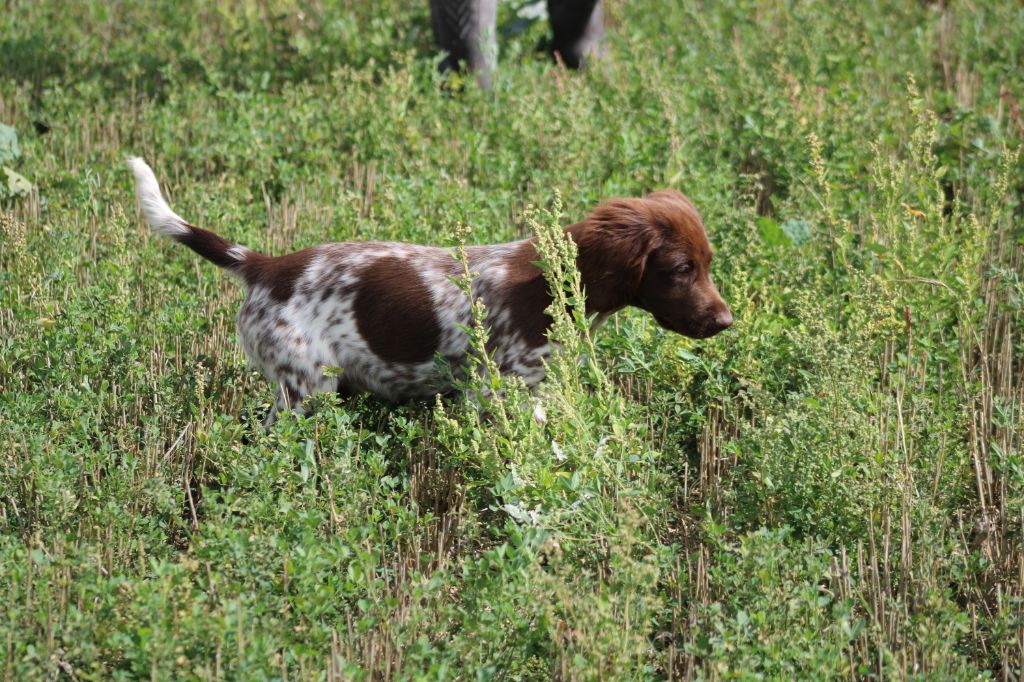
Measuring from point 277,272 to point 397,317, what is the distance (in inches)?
20.8

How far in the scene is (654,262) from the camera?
4473 millimetres

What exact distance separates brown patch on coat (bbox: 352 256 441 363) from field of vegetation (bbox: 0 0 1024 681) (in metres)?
0.31

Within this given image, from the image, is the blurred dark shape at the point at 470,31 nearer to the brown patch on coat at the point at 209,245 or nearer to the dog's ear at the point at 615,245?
the brown patch on coat at the point at 209,245

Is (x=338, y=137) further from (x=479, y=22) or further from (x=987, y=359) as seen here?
(x=987, y=359)

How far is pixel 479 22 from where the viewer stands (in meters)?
7.92

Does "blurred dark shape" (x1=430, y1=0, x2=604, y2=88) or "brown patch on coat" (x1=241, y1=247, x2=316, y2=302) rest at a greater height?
"blurred dark shape" (x1=430, y1=0, x2=604, y2=88)

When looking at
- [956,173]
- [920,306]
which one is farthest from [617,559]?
[956,173]

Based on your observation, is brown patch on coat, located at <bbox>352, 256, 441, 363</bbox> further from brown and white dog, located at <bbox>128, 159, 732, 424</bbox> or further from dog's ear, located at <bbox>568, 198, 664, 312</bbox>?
dog's ear, located at <bbox>568, 198, 664, 312</bbox>

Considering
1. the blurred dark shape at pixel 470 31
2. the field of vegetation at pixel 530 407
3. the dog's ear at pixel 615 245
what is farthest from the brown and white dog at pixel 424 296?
the blurred dark shape at pixel 470 31

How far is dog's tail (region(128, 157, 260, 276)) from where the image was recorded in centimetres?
470

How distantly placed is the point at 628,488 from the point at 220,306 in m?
2.41

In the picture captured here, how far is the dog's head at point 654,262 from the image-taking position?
439 cm

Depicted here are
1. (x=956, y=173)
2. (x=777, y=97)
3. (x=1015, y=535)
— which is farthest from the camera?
(x=777, y=97)

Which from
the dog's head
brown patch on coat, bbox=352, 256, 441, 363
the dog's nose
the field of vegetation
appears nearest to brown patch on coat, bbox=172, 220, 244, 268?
the field of vegetation
